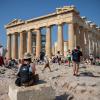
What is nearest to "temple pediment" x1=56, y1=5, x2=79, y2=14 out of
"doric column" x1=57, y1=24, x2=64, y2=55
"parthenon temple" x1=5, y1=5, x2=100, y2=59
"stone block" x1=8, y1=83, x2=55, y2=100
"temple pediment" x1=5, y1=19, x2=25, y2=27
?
"parthenon temple" x1=5, y1=5, x2=100, y2=59

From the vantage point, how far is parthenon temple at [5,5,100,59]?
1655 inches

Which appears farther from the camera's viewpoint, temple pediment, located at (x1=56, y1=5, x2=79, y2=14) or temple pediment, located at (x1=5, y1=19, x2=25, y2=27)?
temple pediment, located at (x1=5, y1=19, x2=25, y2=27)

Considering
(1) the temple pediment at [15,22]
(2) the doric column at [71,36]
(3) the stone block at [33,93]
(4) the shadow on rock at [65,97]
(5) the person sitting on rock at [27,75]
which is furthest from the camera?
(1) the temple pediment at [15,22]

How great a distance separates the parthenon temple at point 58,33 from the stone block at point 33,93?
104ft

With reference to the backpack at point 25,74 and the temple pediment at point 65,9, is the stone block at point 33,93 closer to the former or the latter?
the backpack at point 25,74

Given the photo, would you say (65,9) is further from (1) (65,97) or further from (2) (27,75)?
(2) (27,75)

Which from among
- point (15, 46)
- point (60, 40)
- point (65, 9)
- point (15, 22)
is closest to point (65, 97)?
point (60, 40)

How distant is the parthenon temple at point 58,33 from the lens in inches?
1655

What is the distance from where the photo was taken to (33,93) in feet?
31.2

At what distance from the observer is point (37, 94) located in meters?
9.55

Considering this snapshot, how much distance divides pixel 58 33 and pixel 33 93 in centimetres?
3410

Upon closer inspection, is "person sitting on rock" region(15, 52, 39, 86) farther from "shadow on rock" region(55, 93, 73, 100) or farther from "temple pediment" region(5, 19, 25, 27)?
"temple pediment" region(5, 19, 25, 27)

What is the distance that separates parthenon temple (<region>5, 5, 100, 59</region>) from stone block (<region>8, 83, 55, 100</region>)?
3180 cm

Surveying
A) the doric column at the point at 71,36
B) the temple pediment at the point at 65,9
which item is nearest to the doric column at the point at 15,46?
the temple pediment at the point at 65,9
